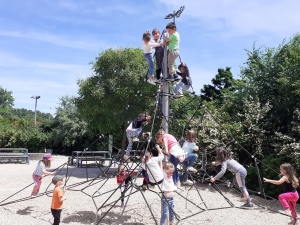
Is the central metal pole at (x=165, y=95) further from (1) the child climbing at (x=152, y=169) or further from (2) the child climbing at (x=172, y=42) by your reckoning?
(1) the child climbing at (x=152, y=169)

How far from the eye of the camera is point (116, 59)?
499 inches

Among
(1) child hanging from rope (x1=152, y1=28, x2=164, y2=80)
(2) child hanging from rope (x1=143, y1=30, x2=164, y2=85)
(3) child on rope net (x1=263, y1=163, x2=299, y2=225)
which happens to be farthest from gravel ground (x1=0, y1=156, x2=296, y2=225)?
(1) child hanging from rope (x1=152, y1=28, x2=164, y2=80)

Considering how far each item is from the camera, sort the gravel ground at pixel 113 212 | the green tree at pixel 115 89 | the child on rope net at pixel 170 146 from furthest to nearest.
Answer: the green tree at pixel 115 89, the gravel ground at pixel 113 212, the child on rope net at pixel 170 146

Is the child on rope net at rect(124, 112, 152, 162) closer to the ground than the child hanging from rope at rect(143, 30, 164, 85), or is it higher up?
closer to the ground

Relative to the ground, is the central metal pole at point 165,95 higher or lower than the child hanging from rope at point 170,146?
higher

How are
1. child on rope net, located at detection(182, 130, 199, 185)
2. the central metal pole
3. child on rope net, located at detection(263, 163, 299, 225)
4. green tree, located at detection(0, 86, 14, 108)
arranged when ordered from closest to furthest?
child on rope net, located at detection(263, 163, 299, 225), child on rope net, located at detection(182, 130, 199, 185), the central metal pole, green tree, located at detection(0, 86, 14, 108)

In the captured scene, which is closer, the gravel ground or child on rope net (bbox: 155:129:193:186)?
child on rope net (bbox: 155:129:193:186)

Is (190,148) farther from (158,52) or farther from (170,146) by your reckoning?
(158,52)

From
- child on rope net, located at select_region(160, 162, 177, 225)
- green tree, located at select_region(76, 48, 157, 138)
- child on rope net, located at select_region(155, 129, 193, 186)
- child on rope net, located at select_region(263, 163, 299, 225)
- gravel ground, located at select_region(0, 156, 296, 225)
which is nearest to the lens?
child on rope net, located at select_region(160, 162, 177, 225)

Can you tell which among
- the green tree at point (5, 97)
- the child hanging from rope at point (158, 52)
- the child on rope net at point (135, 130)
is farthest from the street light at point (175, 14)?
the green tree at point (5, 97)

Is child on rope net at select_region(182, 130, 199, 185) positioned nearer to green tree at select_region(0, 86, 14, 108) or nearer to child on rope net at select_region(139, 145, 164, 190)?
child on rope net at select_region(139, 145, 164, 190)

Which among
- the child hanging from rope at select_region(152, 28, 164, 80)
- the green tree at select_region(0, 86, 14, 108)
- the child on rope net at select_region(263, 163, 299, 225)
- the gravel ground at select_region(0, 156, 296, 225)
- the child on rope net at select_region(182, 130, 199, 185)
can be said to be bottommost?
the gravel ground at select_region(0, 156, 296, 225)

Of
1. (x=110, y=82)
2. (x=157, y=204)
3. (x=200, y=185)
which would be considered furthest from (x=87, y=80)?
(x=157, y=204)

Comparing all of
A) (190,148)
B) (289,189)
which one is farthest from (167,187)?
(289,189)
